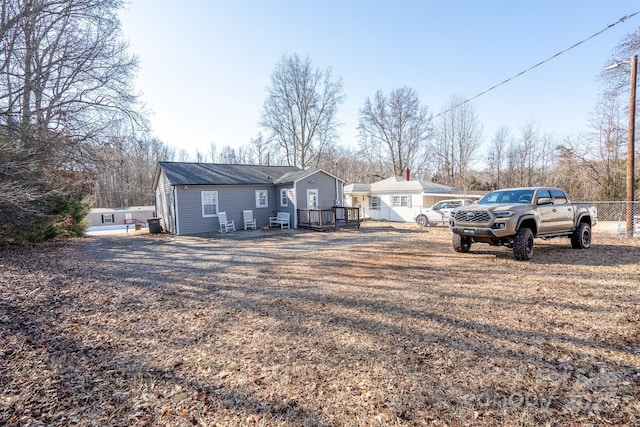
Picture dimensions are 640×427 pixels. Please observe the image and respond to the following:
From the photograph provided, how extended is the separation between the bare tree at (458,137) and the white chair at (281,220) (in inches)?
780

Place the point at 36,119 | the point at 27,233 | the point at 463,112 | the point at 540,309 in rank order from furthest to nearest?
1. the point at 463,112
2. the point at 36,119
3. the point at 27,233
4. the point at 540,309

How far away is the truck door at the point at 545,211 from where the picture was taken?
791 cm

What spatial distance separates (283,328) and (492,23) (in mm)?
14872

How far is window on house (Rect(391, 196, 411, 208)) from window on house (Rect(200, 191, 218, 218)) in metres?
12.8

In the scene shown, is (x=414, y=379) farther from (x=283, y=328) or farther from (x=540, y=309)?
(x=540, y=309)

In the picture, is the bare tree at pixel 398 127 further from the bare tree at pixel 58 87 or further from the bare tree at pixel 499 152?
the bare tree at pixel 58 87

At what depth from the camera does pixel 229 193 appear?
1608 centimetres

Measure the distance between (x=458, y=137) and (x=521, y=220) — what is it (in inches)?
1013

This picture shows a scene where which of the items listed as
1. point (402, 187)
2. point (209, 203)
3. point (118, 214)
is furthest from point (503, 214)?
point (118, 214)

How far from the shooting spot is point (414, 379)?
2.68 metres

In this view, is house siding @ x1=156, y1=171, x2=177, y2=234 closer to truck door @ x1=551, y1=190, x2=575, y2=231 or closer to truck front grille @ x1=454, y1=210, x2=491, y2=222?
truck front grille @ x1=454, y1=210, x2=491, y2=222

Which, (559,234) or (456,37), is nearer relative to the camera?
(559,234)

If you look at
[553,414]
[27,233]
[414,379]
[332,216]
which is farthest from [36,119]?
[553,414]

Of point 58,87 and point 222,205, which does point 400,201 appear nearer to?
point 222,205
